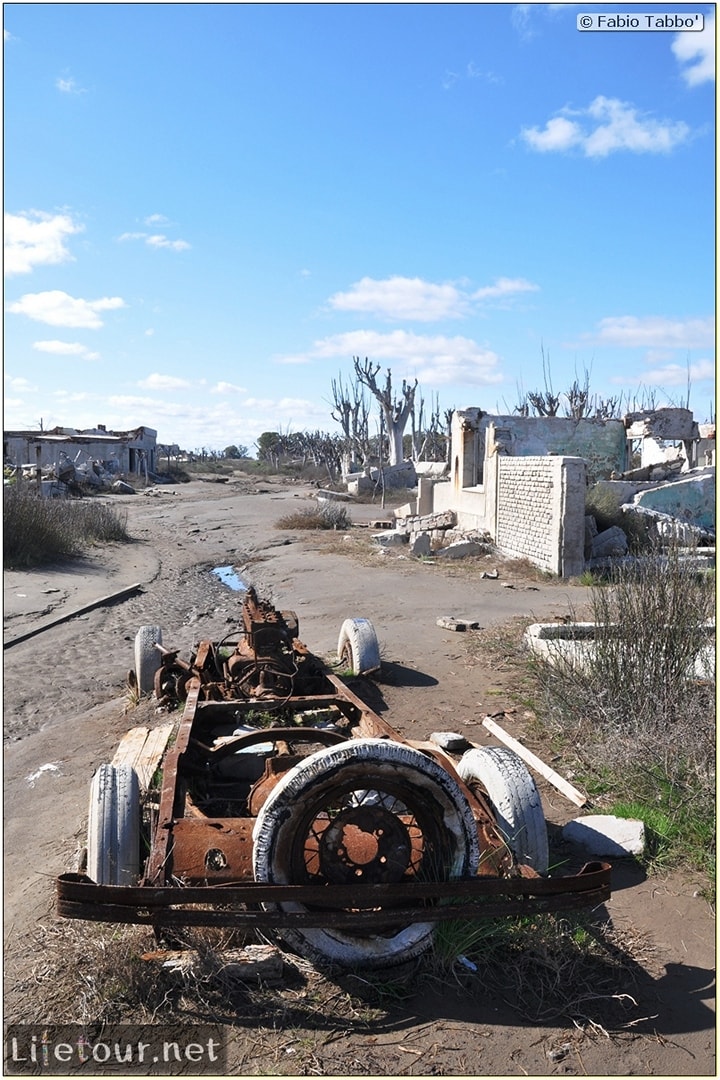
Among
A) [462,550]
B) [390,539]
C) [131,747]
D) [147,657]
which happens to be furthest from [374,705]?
[390,539]

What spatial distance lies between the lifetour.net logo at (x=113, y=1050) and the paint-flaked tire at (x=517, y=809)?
4.88ft

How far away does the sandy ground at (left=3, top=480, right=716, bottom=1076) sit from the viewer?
285 cm

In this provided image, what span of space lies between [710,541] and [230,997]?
16.8 meters

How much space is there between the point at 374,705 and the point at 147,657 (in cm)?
221

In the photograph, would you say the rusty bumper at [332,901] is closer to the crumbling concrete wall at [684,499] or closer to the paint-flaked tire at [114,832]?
the paint-flaked tire at [114,832]

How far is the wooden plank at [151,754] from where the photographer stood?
495 centimetres

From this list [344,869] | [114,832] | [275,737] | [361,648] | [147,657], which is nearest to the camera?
[344,869]

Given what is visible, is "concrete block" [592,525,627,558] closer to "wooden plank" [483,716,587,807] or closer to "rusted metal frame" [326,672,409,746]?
"wooden plank" [483,716,587,807]

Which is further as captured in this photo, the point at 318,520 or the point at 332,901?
the point at 318,520

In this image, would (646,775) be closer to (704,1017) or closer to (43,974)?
(704,1017)

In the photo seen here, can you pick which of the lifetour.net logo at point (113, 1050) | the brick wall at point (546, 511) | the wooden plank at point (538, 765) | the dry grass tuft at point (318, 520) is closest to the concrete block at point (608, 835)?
the wooden plank at point (538, 765)

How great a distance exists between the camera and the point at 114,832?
3.52 meters

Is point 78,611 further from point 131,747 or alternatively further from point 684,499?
point 684,499

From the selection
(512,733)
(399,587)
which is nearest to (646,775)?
(512,733)
